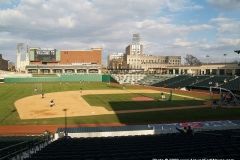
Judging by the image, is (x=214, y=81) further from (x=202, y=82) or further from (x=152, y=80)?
(x=152, y=80)

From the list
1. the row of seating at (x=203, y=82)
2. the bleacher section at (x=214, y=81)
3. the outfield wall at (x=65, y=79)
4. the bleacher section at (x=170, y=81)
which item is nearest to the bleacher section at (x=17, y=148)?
the row of seating at (x=203, y=82)

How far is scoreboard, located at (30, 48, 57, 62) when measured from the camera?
165 metres

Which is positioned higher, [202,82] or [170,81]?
[202,82]

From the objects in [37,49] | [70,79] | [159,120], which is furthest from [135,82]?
[159,120]

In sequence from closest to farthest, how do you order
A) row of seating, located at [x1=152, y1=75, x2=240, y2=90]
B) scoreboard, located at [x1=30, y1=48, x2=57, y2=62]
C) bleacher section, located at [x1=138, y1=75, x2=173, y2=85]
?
row of seating, located at [x1=152, y1=75, x2=240, y2=90]
bleacher section, located at [x1=138, y1=75, x2=173, y2=85]
scoreboard, located at [x1=30, y1=48, x2=57, y2=62]

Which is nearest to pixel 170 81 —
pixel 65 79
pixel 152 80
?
pixel 152 80

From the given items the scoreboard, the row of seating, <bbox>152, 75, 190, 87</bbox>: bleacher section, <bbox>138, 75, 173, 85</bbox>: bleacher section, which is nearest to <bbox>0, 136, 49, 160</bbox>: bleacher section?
the row of seating

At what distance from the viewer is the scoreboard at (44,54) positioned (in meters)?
165

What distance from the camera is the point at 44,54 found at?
16588cm

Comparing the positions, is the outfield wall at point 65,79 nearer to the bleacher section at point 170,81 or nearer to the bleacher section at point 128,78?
the bleacher section at point 128,78

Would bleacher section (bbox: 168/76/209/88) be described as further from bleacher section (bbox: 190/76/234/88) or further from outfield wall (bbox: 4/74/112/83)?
outfield wall (bbox: 4/74/112/83)

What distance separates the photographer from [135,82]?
448ft

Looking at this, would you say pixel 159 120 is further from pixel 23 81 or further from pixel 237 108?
pixel 23 81

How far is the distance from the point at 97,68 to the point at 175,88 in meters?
83.3
